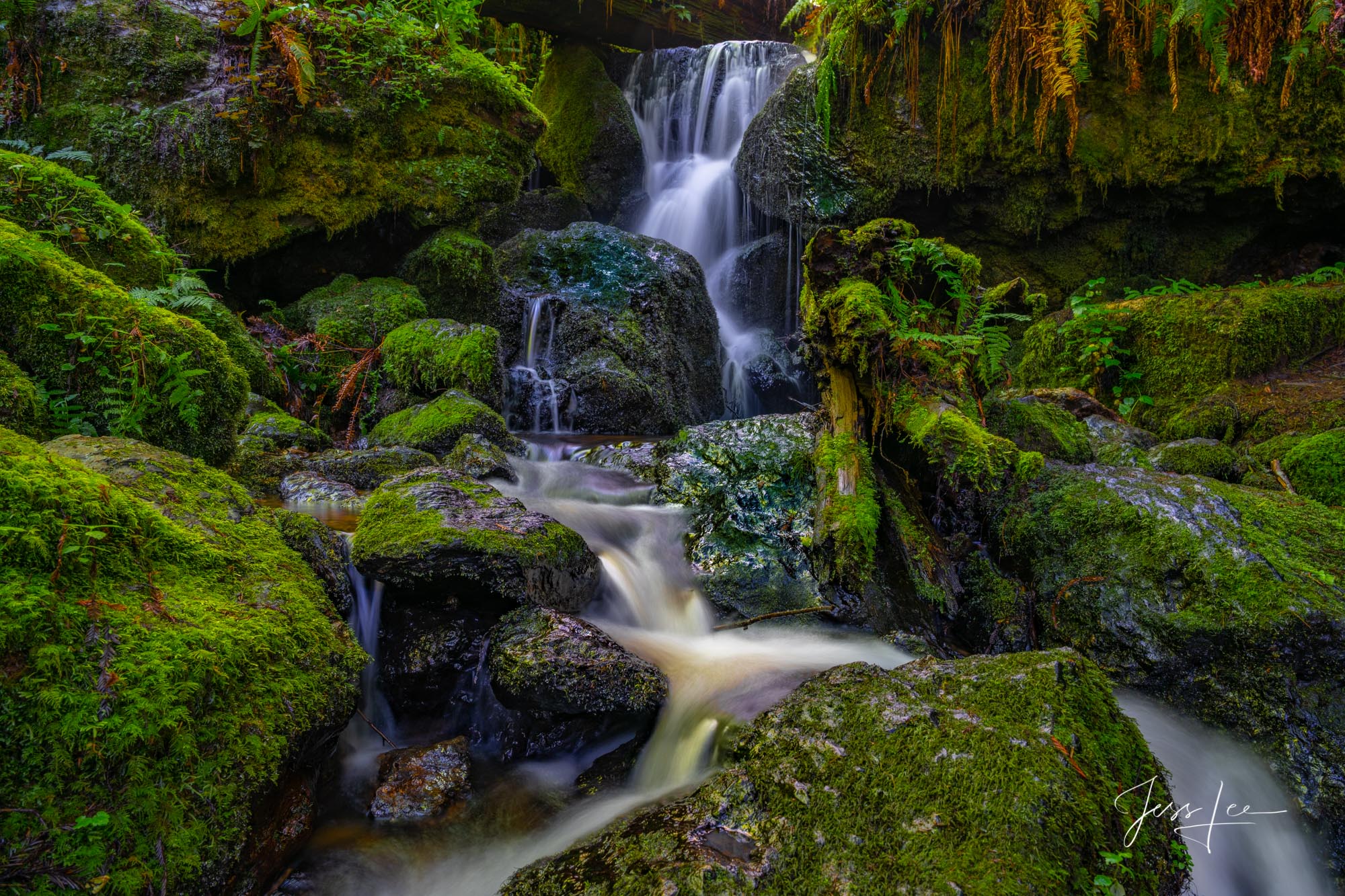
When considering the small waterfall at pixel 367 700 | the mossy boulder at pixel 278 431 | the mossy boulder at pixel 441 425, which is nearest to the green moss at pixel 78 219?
the mossy boulder at pixel 278 431

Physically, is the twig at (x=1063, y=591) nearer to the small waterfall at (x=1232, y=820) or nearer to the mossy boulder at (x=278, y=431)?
the small waterfall at (x=1232, y=820)

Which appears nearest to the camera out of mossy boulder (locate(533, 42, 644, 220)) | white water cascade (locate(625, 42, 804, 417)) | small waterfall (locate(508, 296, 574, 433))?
small waterfall (locate(508, 296, 574, 433))

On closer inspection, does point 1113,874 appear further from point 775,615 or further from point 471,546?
point 471,546

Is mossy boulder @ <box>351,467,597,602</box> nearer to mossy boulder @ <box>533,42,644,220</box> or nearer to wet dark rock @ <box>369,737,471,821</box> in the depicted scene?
wet dark rock @ <box>369,737,471,821</box>

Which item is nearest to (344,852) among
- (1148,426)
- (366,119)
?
(1148,426)

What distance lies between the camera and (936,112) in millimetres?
8945

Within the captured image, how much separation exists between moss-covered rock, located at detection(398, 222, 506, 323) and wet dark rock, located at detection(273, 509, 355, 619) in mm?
5258

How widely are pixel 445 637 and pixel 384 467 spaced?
2.38m

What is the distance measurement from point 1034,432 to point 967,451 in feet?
4.22

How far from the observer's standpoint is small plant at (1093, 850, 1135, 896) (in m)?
1.52

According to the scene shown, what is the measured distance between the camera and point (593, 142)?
12555 millimetres

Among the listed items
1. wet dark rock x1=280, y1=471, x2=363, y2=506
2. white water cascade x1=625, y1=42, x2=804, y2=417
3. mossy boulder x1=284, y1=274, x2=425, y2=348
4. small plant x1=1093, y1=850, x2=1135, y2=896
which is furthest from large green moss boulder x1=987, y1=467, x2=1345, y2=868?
white water cascade x1=625, y1=42, x2=804, y2=417

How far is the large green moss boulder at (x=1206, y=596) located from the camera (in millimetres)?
2682
